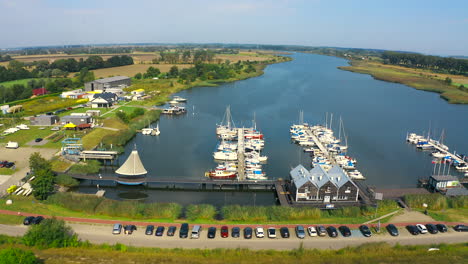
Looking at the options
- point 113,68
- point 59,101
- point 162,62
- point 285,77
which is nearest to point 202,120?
point 59,101

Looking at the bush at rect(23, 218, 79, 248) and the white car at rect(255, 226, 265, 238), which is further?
the white car at rect(255, 226, 265, 238)

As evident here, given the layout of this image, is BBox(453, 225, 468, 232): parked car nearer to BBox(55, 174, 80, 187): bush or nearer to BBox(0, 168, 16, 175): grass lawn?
BBox(55, 174, 80, 187): bush

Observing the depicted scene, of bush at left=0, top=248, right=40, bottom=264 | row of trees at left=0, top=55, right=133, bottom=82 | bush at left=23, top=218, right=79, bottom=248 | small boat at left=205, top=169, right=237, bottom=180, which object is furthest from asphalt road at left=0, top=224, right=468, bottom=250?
row of trees at left=0, top=55, right=133, bottom=82

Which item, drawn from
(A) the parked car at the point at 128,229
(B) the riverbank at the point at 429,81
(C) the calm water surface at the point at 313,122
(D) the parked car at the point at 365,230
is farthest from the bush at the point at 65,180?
(B) the riverbank at the point at 429,81

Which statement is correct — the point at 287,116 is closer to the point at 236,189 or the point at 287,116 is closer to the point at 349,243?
the point at 236,189

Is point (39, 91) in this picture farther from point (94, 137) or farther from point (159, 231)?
point (159, 231)

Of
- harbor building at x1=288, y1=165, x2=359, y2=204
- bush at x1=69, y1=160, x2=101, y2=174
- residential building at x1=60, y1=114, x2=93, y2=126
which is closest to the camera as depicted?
harbor building at x1=288, y1=165, x2=359, y2=204
